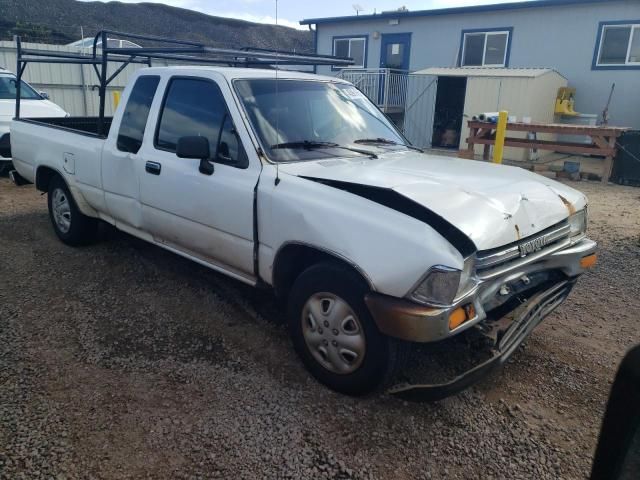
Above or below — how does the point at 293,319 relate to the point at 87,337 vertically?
above

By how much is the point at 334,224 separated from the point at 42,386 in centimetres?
206

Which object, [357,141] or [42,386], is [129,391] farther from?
[357,141]

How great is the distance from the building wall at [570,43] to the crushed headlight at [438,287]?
576 inches

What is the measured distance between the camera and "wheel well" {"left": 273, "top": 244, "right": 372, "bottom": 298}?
10.5ft

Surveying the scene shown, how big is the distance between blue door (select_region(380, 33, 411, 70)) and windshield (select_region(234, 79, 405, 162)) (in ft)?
48.0

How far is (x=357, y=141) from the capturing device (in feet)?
13.5

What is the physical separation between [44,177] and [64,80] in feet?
37.0

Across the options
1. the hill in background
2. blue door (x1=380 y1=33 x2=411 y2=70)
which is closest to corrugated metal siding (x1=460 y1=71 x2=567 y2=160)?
blue door (x1=380 y1=33 x2=411 y2=70)

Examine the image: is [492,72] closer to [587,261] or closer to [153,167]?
[587,261]

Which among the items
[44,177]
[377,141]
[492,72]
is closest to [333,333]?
[377,141]

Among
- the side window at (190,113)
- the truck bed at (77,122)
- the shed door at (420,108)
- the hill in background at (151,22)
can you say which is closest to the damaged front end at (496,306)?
the side window at (190,113)

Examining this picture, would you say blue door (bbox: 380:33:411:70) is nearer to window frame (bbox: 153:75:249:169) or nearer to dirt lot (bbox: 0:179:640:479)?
dirt lot (bbox: 0:179:640:479)

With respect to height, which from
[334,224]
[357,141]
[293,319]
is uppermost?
[357,141]

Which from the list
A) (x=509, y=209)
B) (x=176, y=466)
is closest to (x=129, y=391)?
(x=176, y=466)
